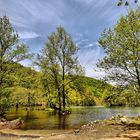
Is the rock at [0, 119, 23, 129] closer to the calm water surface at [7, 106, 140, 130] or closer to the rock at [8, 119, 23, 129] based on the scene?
the rock at [8, 119, 23, 129]

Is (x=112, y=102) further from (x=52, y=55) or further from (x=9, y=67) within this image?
(x=52, y=55)

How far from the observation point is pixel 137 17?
35.8m

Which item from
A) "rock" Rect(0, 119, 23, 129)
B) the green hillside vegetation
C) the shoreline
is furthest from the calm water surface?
the shoreline

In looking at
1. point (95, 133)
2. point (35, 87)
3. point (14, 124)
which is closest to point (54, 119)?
point (14, 124)

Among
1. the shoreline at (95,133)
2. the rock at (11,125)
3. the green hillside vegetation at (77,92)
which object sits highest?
the green hillside vegetation at (77,92)

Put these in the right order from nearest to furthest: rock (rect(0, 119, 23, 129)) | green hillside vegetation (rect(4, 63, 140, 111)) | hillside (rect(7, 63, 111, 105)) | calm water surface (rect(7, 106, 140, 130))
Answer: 1. rock (rect(0, 119, 23, 129))
2. green hillside vegetation (rect(4, 63, 140, 111))
3. calm water surface (rect(7, 106, 140, 130))
4. hillside (rect(7, 63, 111, 105))

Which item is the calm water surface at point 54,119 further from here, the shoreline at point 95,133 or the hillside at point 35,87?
the shoreline at point 95,133

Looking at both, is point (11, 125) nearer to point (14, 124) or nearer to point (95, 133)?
point (14, 124)

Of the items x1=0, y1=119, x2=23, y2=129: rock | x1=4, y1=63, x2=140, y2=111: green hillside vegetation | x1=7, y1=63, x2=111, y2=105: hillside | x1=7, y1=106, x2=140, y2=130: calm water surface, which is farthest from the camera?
x1=7, y1=63, x2=111, y2=105: hillside

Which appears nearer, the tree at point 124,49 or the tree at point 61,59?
the tree at point 124,49

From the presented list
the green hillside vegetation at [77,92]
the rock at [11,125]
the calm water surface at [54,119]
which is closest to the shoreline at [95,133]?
the green hillside vegetation at [77,92]

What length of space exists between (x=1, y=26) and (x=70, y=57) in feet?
70.9

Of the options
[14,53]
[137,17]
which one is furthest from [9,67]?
[137,17]

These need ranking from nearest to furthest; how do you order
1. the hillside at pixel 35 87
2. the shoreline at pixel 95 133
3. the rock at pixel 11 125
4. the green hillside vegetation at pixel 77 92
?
the shoreline at pixel 95 133 → the rock at pixel 11 125 → the green hillside vegetation at pixel 77 92 → the hillside at pixel 35 87
